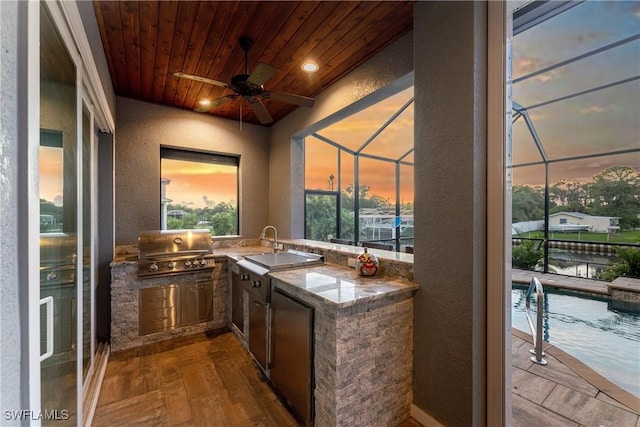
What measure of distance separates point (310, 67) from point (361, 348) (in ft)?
8.27

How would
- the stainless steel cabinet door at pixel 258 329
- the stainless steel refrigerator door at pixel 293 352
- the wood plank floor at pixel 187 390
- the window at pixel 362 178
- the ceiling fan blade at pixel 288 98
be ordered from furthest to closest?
the window at pixel 362 178 → the ceiling fan blade at pixel 288 98 → the stainless steel cabinet door at pixel 258 329 → the wood plank floor at pixel 187 390 → the stainless steel refrigerator door at pixel 293 352

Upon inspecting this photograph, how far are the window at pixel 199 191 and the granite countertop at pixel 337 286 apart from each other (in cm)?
220

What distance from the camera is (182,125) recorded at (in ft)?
11.9

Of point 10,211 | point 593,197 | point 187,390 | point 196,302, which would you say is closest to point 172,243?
point 196,302

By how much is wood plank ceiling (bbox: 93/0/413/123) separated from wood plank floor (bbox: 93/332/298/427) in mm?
2852

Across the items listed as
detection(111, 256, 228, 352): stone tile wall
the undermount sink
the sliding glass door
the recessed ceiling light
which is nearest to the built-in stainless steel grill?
detection(111, 256, 228, 352): stone tile wall

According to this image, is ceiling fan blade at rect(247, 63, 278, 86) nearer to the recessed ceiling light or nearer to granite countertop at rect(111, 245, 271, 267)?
the recessed ceiling light

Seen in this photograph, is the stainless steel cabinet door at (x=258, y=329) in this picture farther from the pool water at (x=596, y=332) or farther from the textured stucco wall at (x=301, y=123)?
the pool water at (x=596, y=332)

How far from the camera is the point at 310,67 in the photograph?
265cm

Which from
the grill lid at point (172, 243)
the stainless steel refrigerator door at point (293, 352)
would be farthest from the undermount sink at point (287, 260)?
the grill lid at point (172, 243)

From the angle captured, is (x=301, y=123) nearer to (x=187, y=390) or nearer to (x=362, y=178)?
(x=362, y=178)

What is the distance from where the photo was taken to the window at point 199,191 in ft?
12.0

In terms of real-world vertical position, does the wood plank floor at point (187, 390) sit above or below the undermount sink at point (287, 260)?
below

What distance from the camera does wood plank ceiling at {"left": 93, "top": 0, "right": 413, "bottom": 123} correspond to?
1885 millimetres
